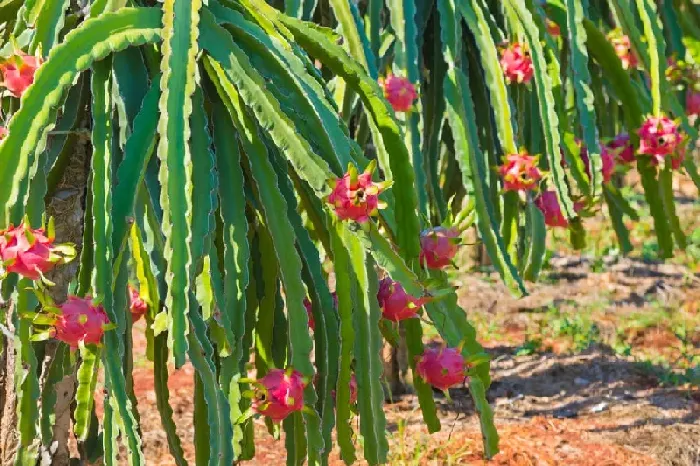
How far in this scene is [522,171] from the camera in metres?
2.80

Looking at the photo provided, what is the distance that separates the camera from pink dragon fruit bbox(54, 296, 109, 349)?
5.71 ft

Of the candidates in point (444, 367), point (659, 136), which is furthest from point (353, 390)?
point (659, 136)

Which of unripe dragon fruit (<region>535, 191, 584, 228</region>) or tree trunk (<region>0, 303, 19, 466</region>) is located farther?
unripe dragon fruit (<region>535, 191, 584, 228</region>)

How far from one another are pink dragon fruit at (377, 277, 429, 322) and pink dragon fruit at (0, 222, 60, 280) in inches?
27.1

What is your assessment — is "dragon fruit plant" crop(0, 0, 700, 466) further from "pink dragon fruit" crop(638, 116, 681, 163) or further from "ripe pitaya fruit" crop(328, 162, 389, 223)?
"pink dragon fruit" crop(638, 116, 681, 163)

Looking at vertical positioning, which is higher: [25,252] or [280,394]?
[25,252]

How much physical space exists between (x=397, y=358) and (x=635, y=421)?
110cm

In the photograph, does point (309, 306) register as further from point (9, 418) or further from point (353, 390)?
point (9, 418)

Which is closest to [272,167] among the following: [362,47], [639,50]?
[362,47]

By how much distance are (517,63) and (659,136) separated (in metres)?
0.56

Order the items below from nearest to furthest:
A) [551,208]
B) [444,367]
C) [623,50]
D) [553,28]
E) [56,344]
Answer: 1. [444,367]
2. [56,344]
3. [551,208]
4. [553,28]
5. [623,50]

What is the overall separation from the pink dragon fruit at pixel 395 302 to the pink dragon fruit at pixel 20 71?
830 mm

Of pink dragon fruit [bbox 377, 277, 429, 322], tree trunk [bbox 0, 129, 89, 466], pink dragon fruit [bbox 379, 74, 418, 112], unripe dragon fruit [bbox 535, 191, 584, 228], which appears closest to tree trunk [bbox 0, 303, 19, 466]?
tree trunk [bbox 0, 129, 89, 466]

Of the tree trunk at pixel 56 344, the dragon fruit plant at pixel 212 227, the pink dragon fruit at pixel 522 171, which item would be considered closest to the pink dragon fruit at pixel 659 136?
the pink dragon fruit at pixel 522 171
